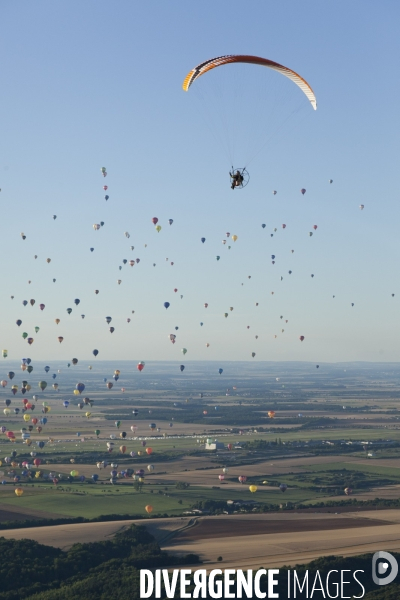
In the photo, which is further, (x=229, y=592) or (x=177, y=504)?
(x=177, y=504)

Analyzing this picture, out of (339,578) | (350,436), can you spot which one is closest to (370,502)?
(339,578)

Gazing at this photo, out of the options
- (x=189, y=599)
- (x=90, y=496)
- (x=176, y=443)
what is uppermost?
(x=176, y=443)

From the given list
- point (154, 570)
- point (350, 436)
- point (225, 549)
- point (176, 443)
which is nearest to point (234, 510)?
point (225, 549)

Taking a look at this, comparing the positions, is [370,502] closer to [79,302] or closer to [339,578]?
[339,578]

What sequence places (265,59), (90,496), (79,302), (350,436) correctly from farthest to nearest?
(350,436) < (79,302) < (90,496) < (265,59)

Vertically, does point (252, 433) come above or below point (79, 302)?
below

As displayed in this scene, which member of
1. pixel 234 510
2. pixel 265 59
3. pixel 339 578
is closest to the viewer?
pixel 265 59

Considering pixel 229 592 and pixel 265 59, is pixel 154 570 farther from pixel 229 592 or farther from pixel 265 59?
pixel 265 59
